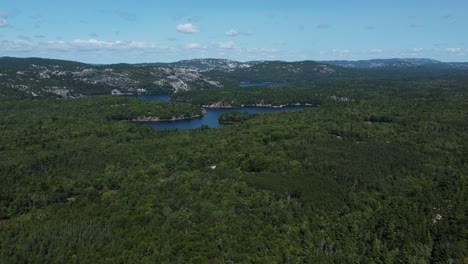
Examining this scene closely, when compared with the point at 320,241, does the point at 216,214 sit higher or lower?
higher

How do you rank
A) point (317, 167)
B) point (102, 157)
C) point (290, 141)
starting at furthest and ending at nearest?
point (290, 141), point (102, 157), point (317, 167)

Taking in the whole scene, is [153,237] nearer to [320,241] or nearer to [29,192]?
[320,241]

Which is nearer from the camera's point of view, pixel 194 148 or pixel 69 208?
pixel 69 208

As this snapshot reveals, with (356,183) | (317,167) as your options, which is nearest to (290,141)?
(317,167)

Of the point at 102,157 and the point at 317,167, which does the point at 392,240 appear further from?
the point at 102,157

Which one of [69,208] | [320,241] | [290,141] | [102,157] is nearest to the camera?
[320,241]

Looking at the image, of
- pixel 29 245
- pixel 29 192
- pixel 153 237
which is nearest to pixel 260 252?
pixel 153 237
